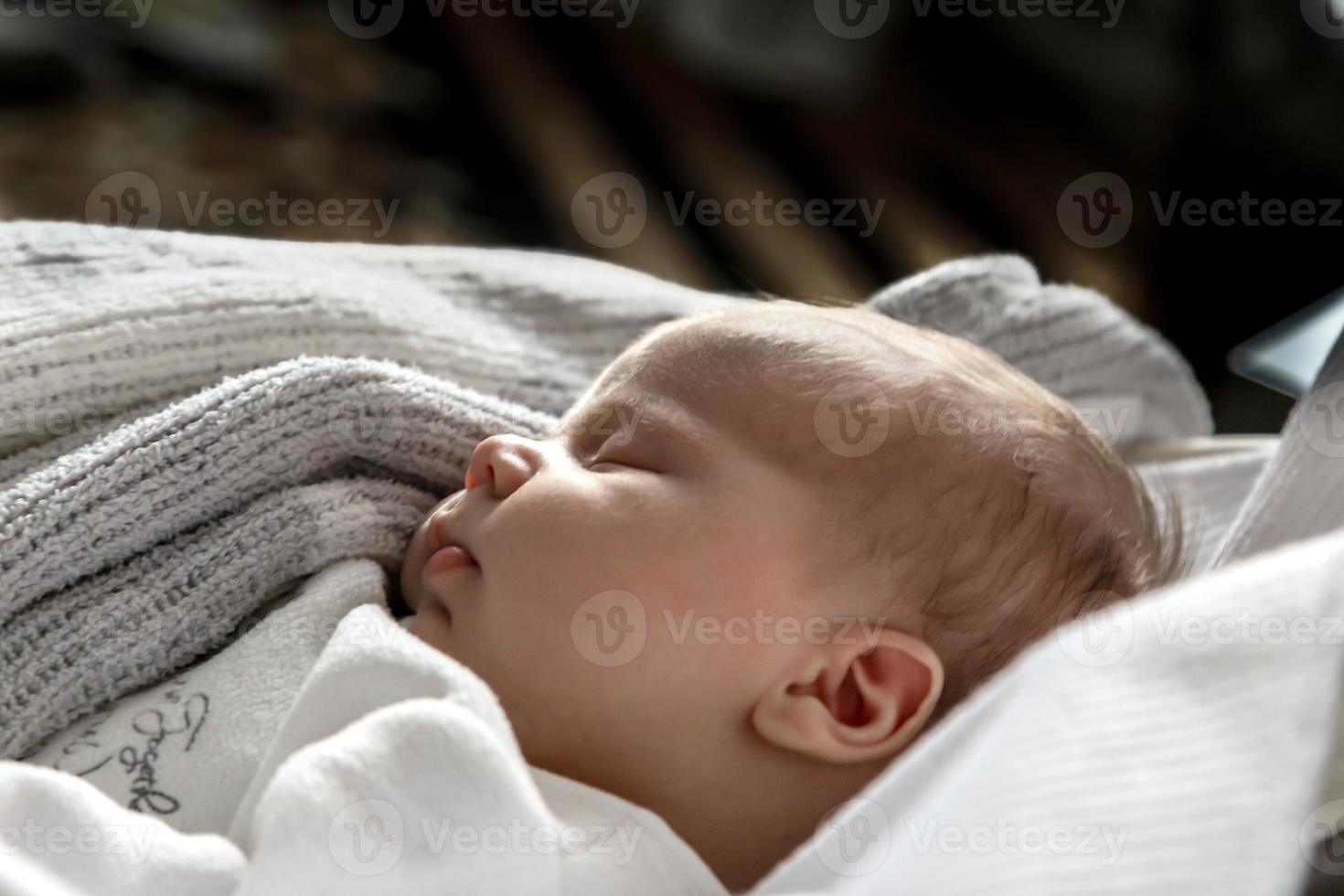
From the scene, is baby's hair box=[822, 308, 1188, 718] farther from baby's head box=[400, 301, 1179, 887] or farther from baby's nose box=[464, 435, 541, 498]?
baby's nose box=[464, 435, 541, 498]

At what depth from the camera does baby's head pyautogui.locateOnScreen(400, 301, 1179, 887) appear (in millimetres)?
646

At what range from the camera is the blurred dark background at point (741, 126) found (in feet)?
5.81

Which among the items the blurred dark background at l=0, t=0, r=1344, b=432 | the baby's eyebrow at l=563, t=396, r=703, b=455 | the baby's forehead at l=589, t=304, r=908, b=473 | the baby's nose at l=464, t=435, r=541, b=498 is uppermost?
the baby's forehead at l=589, t=304, r=908, b=473

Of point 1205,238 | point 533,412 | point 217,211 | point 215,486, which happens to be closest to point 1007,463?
point 533,412

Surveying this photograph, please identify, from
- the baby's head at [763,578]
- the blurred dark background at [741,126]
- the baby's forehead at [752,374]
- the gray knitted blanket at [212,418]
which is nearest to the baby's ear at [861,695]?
the baby's head at [763,578]

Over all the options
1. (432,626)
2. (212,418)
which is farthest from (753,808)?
(212,418)

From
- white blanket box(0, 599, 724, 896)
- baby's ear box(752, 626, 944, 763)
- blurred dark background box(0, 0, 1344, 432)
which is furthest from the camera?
blurred dark background box(0, 0, 1344, 432)

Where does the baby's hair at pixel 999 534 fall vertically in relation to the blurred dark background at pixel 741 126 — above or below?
above

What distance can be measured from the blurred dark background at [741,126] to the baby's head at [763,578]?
954 millimetres

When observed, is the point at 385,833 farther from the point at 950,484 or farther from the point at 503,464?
the point at 950,484

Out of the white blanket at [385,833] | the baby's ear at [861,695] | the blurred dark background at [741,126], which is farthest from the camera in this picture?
the blurred dark background at [741,126]

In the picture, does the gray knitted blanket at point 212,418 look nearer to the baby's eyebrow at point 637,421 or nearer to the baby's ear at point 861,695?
the baby's eyebrow at point 637,421

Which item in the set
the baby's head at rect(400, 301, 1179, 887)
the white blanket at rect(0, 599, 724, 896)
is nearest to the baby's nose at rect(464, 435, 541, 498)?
the baby's head at rect(400, 301, 1179, 887)

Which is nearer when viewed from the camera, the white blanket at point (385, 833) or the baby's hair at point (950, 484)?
the white blanket at point (385, 833)
